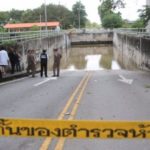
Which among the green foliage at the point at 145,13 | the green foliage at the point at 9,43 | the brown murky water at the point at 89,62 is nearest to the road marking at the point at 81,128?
the green foliage at the point at 9,43

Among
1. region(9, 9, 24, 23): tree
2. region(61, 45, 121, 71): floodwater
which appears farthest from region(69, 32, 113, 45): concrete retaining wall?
region(9, 9, 24, 23): tree

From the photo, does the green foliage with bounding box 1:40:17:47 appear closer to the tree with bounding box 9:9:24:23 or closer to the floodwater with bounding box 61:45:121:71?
the floodwater with bounding box 61:45:121:71

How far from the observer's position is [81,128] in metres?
5.86

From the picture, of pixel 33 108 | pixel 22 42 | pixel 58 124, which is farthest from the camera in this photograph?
pixel 22 42

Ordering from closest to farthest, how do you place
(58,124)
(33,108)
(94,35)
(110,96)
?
1. (58,124)
2. (33,108)
3. (110,96)
4. (94,35)

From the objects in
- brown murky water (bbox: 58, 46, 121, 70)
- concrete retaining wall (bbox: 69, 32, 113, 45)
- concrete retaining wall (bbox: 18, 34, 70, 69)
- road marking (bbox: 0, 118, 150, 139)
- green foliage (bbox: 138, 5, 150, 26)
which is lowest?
brown murky water (bbox: 58, 46, 121, 70)

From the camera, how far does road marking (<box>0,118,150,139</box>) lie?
580cm

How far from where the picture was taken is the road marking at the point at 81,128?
5.80 metres

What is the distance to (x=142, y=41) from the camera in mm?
41406

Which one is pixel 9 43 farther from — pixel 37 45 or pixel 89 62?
pixel 89 62

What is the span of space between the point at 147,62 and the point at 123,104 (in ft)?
79.8

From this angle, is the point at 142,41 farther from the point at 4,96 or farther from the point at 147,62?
the point at 4,96

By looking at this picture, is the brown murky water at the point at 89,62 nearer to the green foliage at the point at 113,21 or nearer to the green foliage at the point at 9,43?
the green foliage at the point at 9,43

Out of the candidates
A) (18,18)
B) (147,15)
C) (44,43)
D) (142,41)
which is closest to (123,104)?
(147,15)
